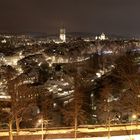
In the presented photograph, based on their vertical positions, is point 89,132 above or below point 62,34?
below

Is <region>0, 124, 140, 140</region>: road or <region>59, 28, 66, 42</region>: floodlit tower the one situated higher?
<region>59, 28, 66, 42</region>: floodlit tower

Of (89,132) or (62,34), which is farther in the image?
(62,34)

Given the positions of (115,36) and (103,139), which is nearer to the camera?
(103,139)

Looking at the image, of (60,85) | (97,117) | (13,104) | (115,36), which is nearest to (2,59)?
(60,85)

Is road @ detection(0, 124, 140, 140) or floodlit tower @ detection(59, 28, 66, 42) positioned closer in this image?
road @ detection(0, 124, 140, 140)

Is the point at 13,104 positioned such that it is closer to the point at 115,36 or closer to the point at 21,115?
the point at 21,115

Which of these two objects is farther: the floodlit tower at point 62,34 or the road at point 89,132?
the floodlit tower at point 62,34

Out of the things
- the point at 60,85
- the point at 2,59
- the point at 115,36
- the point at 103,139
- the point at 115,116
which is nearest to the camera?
the point at 103,139

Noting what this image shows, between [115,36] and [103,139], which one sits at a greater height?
[115,36]

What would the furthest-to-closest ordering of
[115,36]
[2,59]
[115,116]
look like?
[115,36] < [2,59] < [115,116]

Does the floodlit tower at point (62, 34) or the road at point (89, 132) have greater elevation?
the floodlit tower at point (62, 34)

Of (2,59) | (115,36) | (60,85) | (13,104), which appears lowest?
(13,104)
